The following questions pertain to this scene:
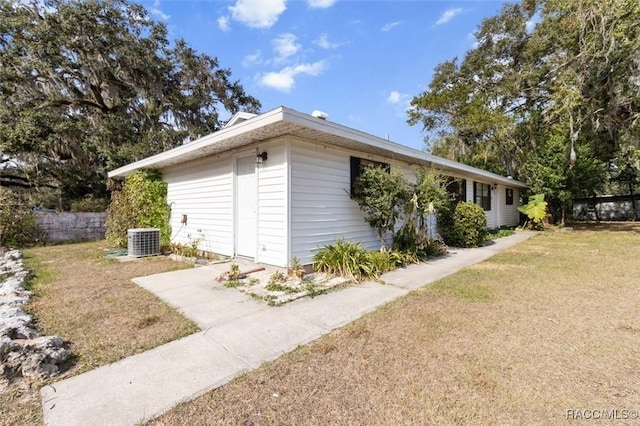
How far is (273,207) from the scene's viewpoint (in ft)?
17.9

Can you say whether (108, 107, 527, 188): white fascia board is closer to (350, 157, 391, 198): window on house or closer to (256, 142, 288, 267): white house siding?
(350, 157, 391, 198): window on house

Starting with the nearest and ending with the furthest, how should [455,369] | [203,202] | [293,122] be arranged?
1. [455,369]
2. [293,122]
3. [203,202]

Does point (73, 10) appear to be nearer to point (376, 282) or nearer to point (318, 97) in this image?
point (318, 97)

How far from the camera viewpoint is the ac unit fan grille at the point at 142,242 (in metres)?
7.29

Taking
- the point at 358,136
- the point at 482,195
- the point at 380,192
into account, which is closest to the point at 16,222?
the point at 358,136

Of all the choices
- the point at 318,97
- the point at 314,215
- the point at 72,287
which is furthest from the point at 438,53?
the point at 72,287

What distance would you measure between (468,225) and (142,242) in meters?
9.18

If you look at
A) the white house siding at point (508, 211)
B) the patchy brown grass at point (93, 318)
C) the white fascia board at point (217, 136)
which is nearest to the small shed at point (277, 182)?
the white fascia board at point (217, 136)

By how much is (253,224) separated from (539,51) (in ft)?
49.0

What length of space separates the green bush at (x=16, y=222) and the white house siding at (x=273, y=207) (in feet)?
29.9

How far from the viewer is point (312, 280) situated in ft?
16.5

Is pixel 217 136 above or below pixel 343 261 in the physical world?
above

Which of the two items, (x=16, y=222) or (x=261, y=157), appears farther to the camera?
(x=16, y=222)

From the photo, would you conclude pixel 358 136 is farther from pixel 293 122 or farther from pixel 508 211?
pixel 508 211
